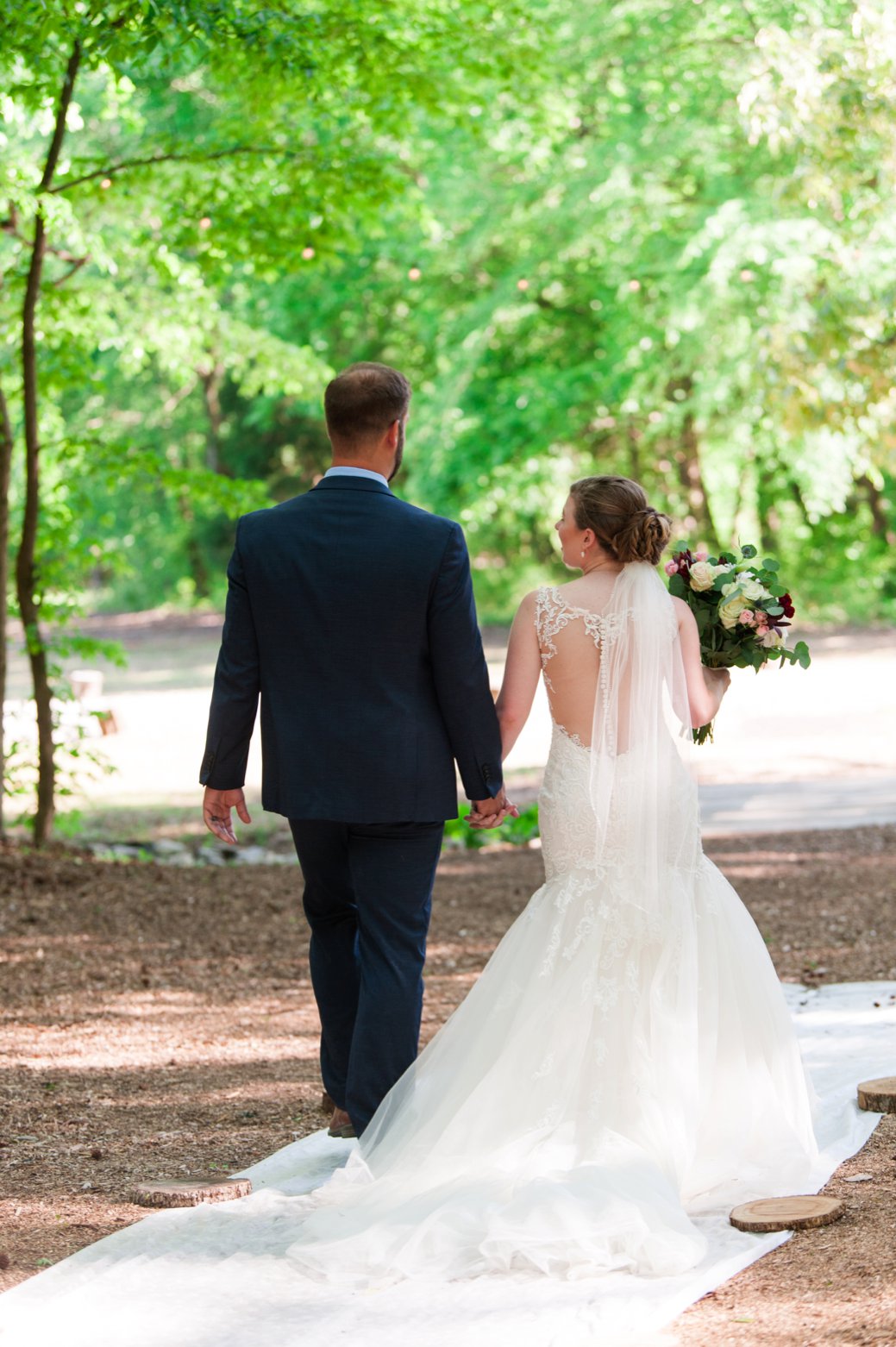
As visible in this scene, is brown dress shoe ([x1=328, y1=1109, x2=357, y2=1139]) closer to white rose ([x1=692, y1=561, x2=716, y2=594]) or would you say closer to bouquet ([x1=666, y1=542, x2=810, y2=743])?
bouquet ([x1=666, y1=542, x2=810, y2=743])

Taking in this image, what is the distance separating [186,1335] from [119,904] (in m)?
5.32

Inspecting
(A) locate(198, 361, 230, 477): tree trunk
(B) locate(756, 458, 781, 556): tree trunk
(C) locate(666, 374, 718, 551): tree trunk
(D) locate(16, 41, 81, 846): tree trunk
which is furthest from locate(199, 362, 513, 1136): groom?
(A) locate(198, 361, 230, 477): tree trunk

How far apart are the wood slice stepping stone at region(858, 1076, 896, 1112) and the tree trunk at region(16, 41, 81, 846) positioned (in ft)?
18.3

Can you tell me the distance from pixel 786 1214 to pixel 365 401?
224 centimetres

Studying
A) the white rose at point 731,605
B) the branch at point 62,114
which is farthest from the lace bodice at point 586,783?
the branch at point 62,114

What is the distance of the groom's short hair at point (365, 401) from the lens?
3.81m

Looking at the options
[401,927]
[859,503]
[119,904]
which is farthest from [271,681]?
[859,503]

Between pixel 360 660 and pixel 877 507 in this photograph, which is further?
pixel 877 507

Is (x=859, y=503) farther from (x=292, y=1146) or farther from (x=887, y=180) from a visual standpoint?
(x=292, y=1146)

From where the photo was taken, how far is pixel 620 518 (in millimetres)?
3967

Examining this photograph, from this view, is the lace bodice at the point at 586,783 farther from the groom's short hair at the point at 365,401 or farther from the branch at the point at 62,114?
the branch at the point at 62,114

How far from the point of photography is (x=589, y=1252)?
3.14 metres

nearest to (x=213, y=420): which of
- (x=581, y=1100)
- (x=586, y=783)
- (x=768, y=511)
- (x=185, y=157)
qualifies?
(x=768, y=511)

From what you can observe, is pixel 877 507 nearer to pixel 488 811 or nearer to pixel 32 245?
pixel 32 245
